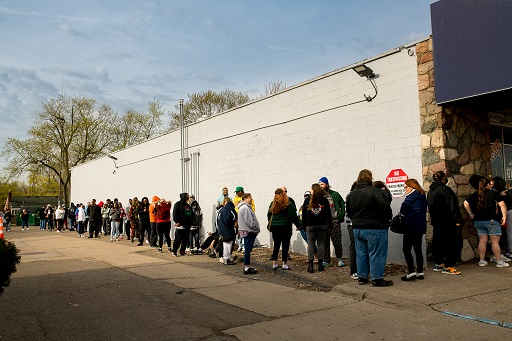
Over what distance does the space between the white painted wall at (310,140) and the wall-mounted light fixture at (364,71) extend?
190 mm

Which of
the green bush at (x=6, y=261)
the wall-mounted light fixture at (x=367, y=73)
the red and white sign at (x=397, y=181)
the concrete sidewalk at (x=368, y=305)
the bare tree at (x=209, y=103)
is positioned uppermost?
the bare tree at (x=209, y=103)

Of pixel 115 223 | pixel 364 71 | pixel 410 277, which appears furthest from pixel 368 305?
pixel 115 223

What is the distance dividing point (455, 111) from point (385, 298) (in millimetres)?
4608

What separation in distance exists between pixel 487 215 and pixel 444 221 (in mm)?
1227

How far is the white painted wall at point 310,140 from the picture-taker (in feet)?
32.4

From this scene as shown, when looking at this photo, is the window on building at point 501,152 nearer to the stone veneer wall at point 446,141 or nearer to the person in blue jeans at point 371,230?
the stone veneer wall at point 446,141

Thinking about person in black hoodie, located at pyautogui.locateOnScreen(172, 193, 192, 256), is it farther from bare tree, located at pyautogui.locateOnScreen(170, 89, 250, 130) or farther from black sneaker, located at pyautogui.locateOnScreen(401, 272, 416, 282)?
bare tree, located at pyautogui.locateOnScreen(170, 89, 250, 130)

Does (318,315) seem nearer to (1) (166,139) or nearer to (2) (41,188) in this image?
(1) (166,139)

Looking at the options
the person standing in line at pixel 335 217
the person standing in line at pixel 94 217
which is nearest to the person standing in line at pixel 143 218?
the person standing in line at pixel 94 217

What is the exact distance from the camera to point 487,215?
880 cm

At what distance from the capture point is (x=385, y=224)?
778cm

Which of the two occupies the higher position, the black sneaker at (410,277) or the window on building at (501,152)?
the window on building at (501,152)

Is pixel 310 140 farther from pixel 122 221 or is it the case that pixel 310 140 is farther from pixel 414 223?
pixel 122 221

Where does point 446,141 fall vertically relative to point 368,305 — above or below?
above
